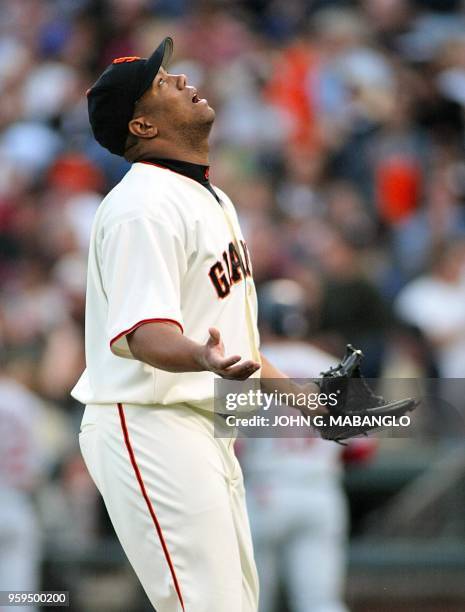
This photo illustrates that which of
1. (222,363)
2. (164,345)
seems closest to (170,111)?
(164,345)

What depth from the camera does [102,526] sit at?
7.00 metres

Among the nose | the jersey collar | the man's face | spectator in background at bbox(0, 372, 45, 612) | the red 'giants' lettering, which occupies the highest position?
the nose

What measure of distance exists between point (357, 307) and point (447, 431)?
98cm

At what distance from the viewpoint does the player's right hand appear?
9.50 ft

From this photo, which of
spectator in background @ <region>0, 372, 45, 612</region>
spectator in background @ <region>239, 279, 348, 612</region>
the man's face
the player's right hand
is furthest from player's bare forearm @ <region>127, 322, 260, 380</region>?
spectator in background @ <region>0, 372, 45, 612</region>

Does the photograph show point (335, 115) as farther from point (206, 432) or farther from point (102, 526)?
point (206, 432)

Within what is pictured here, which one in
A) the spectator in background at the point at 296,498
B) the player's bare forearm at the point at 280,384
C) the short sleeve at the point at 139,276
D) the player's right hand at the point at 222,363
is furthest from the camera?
the spectator in background at the point at 296,498

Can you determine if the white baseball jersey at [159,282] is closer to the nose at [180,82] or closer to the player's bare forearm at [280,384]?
the player's bare forearm at [280,384]

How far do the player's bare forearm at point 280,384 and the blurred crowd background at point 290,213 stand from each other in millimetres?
2061

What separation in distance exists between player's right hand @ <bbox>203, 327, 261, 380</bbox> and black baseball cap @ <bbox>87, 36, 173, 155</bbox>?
2.82ft

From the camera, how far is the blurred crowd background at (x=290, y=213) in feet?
22.0

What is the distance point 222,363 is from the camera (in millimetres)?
2904

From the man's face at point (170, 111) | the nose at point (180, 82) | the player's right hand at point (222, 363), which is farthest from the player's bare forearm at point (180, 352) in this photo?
the nose at point (180, 82)

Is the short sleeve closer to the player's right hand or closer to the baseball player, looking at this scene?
the baseball player
